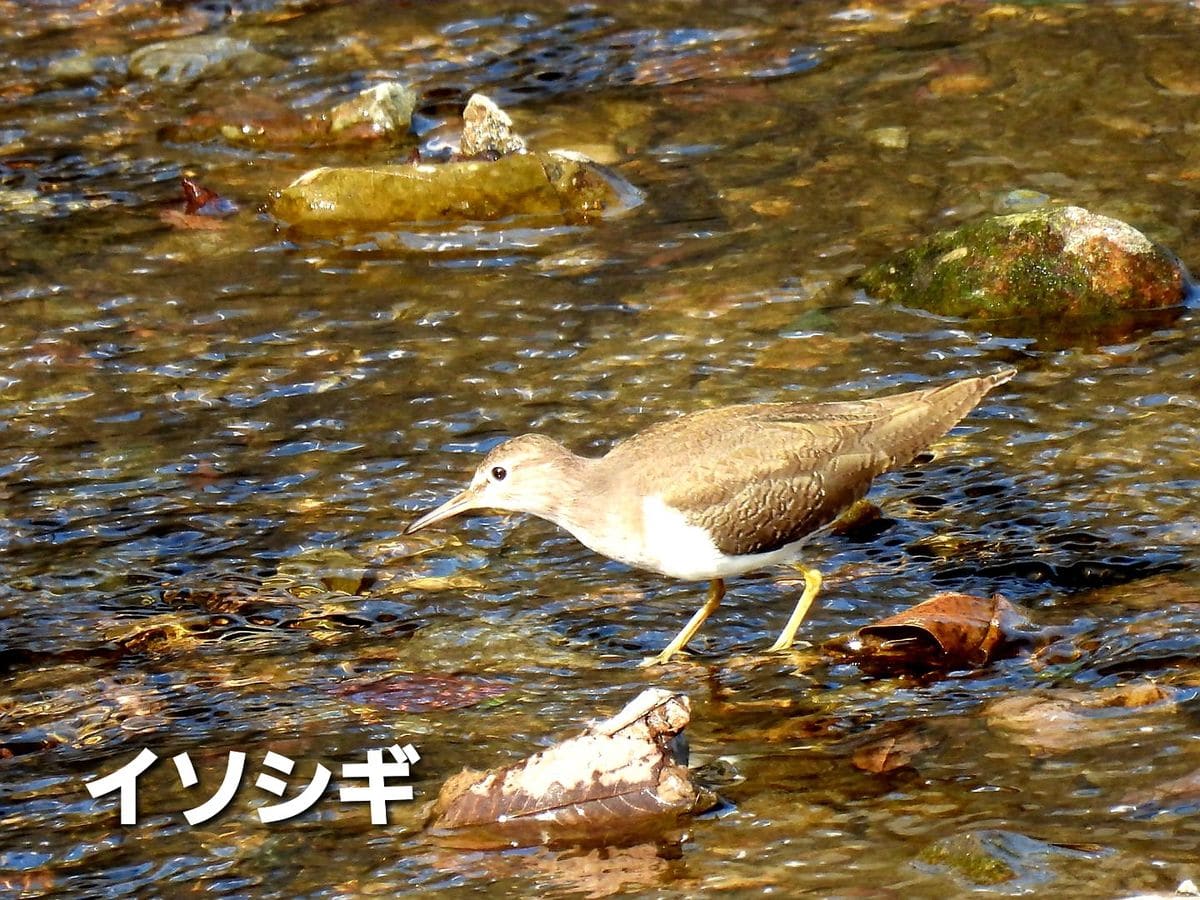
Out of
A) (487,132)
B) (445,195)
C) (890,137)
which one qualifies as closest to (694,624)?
(445,195)

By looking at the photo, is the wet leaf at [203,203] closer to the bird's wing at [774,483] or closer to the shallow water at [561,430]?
the shallow water at [561,430]

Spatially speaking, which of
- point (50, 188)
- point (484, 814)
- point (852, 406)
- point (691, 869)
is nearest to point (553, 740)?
point (484, 814)

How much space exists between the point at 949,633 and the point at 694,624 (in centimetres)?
104

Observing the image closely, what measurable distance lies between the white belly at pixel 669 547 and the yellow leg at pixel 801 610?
0.28 metres

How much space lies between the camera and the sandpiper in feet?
21.4

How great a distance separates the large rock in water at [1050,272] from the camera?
8.84 m

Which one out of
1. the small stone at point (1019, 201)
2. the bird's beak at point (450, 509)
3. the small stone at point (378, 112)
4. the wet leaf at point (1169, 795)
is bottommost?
the wet leaf at point (1169, 795)

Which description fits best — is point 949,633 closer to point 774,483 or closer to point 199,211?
point 774,483

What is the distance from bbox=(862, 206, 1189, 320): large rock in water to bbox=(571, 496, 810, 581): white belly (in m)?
3.05

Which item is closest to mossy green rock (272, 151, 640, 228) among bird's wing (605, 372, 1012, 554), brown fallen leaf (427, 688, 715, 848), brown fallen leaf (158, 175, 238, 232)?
brown fallen leaf (158, 175, 238, 232)

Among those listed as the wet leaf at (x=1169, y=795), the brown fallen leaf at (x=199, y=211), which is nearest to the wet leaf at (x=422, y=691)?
the wet leaf at (x=1169, y=795)

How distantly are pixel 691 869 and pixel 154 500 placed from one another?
3873 millimetres

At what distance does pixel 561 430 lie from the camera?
8320mm

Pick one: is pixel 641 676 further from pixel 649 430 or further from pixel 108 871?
pixel 108 871
